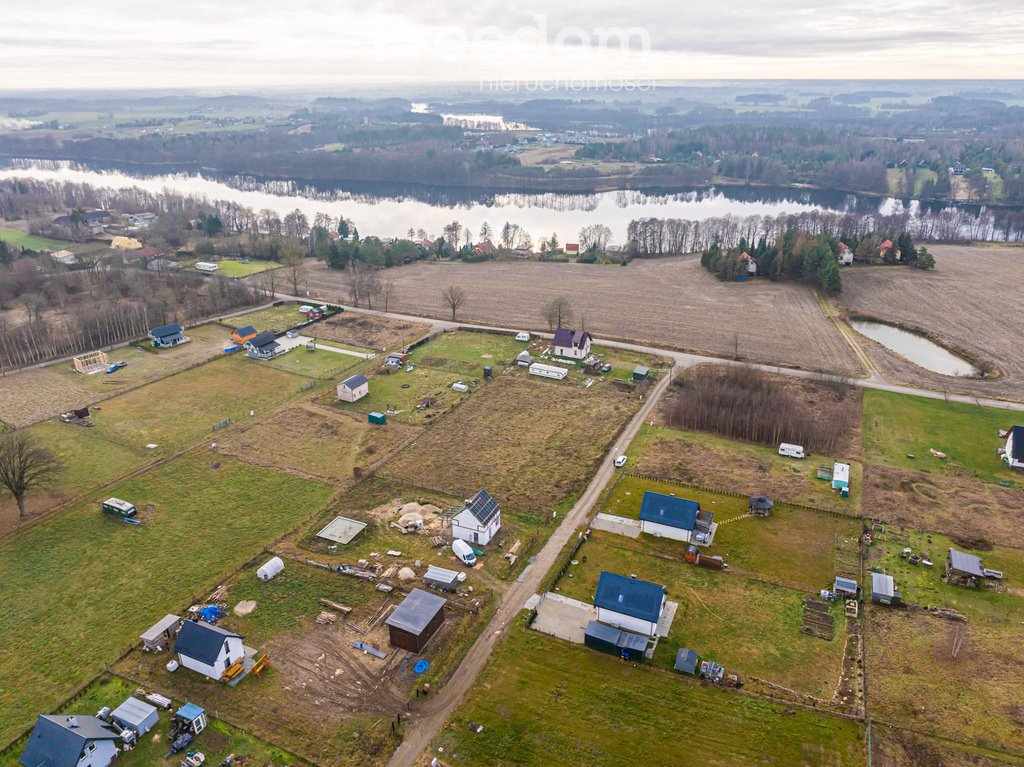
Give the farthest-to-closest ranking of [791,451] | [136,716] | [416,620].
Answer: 1. [791,451]
2. [416,620]
3. [136,716]

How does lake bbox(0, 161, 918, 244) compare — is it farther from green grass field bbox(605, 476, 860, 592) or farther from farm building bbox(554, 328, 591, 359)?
green grass field bbox(605, 476, 860, 592)

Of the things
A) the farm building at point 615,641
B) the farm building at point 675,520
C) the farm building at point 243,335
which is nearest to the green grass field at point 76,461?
the farm building at point 243,335

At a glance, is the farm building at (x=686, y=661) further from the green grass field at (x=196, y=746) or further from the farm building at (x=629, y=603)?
the green grass field at (x=196, y=746)

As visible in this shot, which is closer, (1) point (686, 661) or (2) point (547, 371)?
(1) point (686, 661)

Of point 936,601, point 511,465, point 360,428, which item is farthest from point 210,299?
point 936,601

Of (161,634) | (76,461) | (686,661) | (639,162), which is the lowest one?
(686,661)

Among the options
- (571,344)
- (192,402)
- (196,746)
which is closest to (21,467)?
(192,402)

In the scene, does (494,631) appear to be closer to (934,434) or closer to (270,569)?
(270,569)
